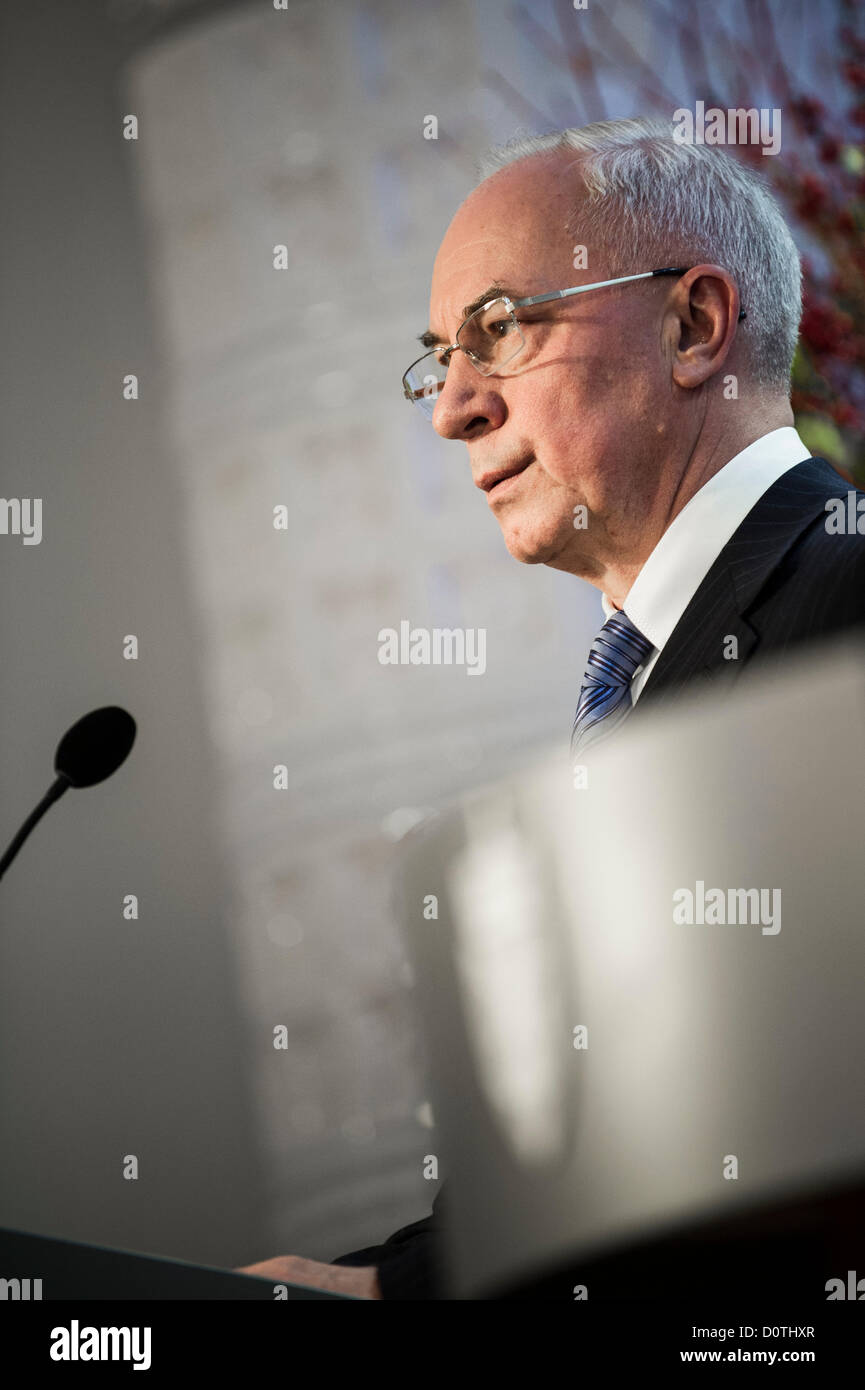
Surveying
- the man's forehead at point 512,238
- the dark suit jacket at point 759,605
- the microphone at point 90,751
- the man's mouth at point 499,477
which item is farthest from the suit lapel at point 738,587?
the microphone at point 90,751

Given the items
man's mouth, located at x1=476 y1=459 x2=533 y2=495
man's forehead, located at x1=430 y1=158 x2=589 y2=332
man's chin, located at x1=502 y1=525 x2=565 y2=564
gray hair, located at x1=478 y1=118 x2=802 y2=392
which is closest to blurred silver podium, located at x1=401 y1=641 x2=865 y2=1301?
man's chin, located at x1=502 y1=525 x2=565 y2=564

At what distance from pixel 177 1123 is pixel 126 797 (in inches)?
23.1

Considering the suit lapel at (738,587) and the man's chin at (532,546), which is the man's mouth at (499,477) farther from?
the suit lapel at (738,587)

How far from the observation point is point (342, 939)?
2.11m

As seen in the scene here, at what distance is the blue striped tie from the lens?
1585 mm

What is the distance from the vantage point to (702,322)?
1.62m

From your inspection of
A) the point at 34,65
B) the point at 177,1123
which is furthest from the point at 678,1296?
the point at 34,65

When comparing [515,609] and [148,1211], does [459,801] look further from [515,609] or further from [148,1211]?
[148,1211]

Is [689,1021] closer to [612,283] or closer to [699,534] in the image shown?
[699,534]

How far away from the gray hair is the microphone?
3.01 feet

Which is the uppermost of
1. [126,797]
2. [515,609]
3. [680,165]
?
[680,165]

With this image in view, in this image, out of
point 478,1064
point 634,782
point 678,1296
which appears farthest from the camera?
point 478,1064

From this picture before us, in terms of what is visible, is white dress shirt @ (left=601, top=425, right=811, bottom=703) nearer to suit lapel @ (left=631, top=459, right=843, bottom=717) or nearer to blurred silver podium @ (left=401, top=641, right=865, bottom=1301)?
suit lapel @ (left=631, top=459, right=843, bottom=717)

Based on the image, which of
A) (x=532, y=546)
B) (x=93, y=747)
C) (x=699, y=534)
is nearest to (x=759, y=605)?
(x=699, y=534)
